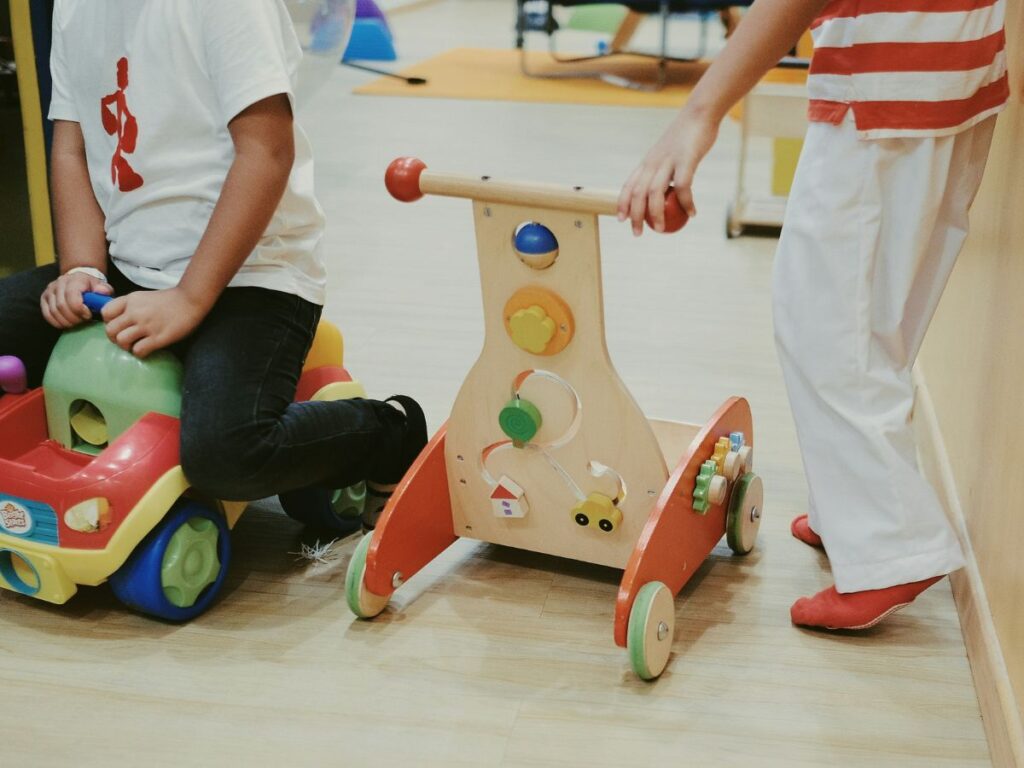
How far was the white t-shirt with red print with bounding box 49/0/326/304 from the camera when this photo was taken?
1212 millimetres

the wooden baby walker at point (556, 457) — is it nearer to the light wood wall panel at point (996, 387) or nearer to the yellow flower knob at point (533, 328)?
the yellow flower knob at point (533, 328)

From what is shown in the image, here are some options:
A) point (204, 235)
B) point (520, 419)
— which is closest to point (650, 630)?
point (520, 419)

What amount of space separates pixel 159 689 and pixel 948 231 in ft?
2.74

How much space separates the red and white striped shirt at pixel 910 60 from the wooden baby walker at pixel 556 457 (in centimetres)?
23

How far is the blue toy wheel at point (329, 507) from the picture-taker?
1357 mm

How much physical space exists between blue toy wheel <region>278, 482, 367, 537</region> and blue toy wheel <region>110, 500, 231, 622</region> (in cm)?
13

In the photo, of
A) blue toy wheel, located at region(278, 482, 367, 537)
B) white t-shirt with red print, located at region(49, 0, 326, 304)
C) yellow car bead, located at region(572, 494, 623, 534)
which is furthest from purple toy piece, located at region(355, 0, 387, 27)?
yellow car bead, located at region(572, 494, 623, 534)

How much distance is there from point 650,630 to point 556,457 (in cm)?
20

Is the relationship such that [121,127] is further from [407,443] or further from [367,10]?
[367,10]

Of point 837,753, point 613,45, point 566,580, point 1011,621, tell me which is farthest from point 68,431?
point 613,45

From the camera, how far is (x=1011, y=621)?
1.07 meters

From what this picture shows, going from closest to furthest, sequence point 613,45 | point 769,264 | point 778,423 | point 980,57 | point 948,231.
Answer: point 980,57 → point 948,231 → point 778,423 → point 769,264 → point 613,45

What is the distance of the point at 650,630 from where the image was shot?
1.10 meters

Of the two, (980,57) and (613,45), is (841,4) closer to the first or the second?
(980,57)
